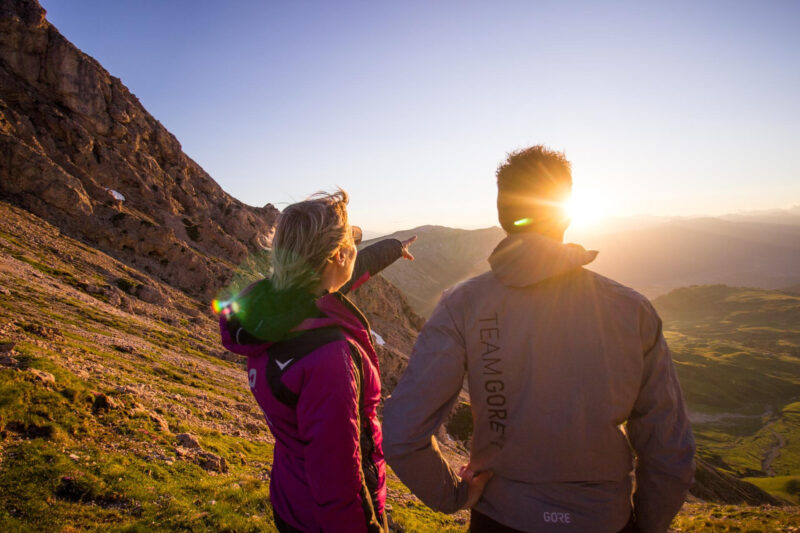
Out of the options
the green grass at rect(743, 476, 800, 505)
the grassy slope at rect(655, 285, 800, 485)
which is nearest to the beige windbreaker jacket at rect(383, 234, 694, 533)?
the green grass at rect(743, 476, 800, 505)

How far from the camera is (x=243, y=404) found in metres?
28.0

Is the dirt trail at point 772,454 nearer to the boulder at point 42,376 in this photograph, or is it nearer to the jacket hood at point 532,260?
the jacket hood at point 532,260

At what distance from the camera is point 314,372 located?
2.94m

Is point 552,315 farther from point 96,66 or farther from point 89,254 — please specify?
point 96,66

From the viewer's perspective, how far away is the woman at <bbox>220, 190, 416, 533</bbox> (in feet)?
9.74

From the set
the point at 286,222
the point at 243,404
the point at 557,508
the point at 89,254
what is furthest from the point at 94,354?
the point at 89,254

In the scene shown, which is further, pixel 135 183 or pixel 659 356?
pixel 135 183

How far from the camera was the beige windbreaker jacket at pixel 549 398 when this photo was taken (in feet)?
9.32

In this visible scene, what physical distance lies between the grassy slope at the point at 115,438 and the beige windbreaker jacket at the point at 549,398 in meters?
8.84

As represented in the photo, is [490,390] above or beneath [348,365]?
beneath

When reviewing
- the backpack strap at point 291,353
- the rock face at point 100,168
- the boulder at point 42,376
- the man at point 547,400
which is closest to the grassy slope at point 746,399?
the man at point 547,400

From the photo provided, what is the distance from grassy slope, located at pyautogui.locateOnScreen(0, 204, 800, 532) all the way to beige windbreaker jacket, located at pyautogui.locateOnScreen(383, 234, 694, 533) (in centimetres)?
884

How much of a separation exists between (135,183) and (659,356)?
88923 mm

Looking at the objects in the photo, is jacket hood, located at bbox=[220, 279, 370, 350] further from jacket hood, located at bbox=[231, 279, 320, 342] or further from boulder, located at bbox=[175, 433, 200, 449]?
boulder, located at bbox=[175, 433, 200, 449]
